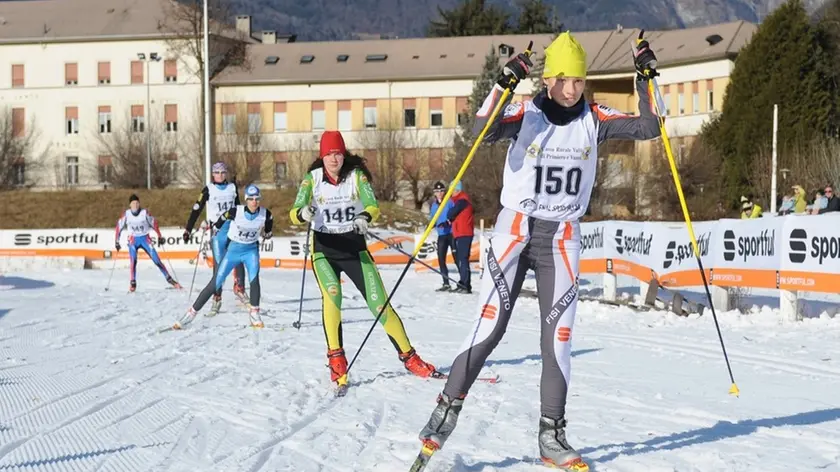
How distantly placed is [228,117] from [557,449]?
66.4 m

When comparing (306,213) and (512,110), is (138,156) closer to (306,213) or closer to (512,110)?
(306,213)

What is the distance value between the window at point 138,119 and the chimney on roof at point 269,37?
418 inches

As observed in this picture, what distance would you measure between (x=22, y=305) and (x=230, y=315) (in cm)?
450

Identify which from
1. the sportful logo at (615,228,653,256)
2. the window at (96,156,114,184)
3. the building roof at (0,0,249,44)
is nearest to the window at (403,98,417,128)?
the building roof at (0,0,249,44)

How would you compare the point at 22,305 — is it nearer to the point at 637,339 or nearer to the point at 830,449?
the point at 637,339

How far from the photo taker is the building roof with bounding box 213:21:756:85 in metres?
67.8

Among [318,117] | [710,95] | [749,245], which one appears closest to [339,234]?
[749,245]

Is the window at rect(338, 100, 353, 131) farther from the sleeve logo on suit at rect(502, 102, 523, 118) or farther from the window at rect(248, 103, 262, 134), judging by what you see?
the sleeve logo on suit at rect(502, 102, 523, 118)

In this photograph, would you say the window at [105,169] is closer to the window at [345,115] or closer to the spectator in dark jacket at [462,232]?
the window at [345,115]

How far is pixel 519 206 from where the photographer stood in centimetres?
637

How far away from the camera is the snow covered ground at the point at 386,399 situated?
6.57 m

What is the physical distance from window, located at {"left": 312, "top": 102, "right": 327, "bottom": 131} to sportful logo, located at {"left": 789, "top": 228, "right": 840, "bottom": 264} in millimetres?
58657

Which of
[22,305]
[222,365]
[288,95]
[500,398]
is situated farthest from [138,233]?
[288,95]

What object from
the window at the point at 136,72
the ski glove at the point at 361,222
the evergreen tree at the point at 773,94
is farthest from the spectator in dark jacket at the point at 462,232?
the window at the point at 136,72
